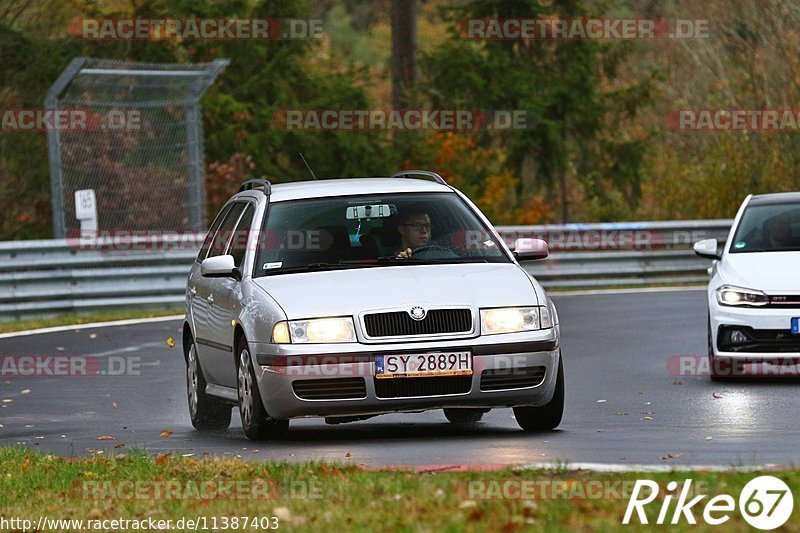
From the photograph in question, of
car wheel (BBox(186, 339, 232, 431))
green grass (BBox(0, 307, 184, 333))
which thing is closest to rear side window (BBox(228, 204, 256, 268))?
car wheel (BBox(186, 339, 232, 431))

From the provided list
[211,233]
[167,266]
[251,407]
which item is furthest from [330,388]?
[167,266]

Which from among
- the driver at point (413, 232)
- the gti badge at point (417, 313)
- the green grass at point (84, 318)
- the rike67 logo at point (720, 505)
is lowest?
the green grass at point (84, 318)

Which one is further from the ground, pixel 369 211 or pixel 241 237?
pixel 369 211

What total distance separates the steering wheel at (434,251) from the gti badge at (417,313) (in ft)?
3.36

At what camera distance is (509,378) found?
428 inches

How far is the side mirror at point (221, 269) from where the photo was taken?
38.9ft

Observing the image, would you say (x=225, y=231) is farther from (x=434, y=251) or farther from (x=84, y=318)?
(x=84, y=318)

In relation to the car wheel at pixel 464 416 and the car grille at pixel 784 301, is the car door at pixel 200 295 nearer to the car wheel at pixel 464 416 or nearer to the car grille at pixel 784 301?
the car wheel at pixel 464 416

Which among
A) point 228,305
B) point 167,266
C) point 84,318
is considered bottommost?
point 84,318

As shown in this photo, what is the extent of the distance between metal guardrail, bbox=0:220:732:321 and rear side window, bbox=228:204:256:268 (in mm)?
11895

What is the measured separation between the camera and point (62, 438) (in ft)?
41.4

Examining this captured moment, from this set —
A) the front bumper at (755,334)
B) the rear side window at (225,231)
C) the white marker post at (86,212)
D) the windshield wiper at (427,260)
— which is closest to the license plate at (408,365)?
the windshield wiper at (427,260)

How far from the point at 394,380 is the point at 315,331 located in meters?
0.55

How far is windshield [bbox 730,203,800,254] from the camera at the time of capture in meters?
15.7
